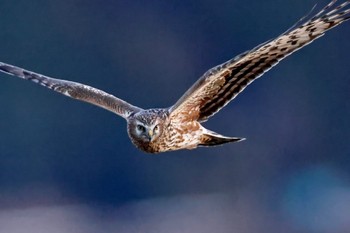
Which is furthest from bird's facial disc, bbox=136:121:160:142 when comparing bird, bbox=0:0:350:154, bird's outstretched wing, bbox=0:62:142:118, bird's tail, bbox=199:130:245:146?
bird's tail, bbox=199:130:245:146

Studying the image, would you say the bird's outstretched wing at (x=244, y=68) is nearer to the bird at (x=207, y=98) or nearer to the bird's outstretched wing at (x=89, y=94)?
the bird at (x=207, y=98)

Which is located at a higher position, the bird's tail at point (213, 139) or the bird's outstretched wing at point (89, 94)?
the bird's outstretched wing at point (89, 94)

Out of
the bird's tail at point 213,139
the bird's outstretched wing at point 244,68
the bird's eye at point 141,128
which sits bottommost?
the bird's tail at point 213,139

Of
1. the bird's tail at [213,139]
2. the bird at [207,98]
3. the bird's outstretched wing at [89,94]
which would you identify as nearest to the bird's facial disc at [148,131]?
the bird at [207,98]

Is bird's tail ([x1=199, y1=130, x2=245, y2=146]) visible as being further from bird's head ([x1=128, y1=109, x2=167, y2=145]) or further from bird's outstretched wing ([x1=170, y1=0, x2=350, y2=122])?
bird's head ([x1=128, y1=109, x2=167, y2=145])

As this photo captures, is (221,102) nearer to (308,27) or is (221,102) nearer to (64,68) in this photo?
(308,27)

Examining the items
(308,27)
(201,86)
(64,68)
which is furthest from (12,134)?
(308,27)

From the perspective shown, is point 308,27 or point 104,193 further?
point 104,193

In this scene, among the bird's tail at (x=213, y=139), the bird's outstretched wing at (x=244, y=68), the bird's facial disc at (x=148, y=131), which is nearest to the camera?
the bird's outstretched wing at (x=244, y=68)
